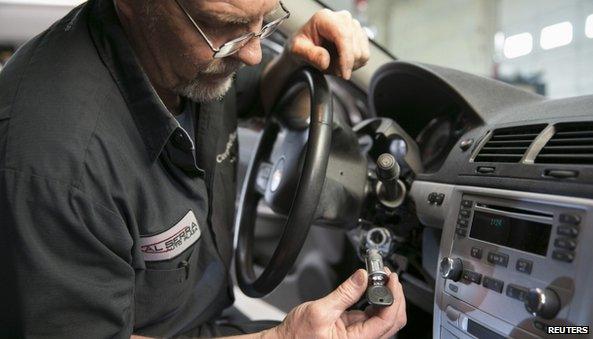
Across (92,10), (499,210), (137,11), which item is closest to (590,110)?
(499,210)

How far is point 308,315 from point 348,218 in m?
0.37

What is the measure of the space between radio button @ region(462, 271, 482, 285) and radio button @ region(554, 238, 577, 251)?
0.16m

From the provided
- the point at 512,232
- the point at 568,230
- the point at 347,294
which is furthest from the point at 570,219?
the point at 347,294

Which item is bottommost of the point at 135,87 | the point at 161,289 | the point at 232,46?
the point at 161,289

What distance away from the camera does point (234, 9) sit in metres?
0.87

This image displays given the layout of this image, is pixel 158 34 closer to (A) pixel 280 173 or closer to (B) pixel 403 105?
(A) pixel 280 173

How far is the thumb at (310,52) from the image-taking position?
1.08m

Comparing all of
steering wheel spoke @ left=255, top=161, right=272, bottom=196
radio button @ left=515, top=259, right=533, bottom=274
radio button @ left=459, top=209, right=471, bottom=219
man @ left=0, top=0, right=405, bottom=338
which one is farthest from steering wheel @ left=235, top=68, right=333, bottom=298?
radio button @ left=515, top=259, right=533, bottom=274

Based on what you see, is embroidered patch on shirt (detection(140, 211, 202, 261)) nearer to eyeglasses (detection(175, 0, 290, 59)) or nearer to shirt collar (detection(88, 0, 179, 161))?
shirt collar (detection(88, 0, 179, 161))

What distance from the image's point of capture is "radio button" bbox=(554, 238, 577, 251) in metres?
0.70

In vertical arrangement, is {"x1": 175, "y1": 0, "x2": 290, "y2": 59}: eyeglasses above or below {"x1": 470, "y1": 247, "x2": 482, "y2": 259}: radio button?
above

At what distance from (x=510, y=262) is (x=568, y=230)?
120 millimetres

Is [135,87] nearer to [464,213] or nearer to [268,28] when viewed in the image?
[268,28]

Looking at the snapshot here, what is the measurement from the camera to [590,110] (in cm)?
82
